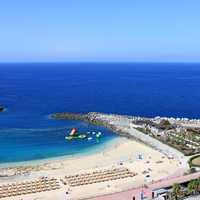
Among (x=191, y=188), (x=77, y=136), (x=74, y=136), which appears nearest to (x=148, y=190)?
(x=191, y=188)

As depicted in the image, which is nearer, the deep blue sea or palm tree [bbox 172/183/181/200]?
palm tree [bbox 172/183/181/200]

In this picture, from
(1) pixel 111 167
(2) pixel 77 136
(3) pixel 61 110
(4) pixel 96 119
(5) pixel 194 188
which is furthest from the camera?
(3) pixel 61 110

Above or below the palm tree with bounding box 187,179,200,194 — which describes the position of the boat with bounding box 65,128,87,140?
below

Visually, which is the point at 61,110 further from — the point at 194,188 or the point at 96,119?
the point at 194,188

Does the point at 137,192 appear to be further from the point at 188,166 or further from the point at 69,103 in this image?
the point at 69,103

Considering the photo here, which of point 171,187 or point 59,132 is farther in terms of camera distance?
point 59,132

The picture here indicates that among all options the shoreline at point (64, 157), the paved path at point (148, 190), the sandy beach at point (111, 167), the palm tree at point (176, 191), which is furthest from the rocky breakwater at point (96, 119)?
the palm tree at point (176, 191)

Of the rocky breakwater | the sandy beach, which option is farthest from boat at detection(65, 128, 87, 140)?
the rocky breakwater

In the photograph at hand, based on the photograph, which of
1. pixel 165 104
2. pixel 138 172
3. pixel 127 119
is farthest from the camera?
pixel 165 104

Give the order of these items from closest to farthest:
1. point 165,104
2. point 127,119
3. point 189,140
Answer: point 189,140
point 127,119
point 165,104

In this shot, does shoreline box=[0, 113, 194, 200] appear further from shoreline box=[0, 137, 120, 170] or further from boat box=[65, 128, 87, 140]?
boat box=[65, 128, 87, 140]

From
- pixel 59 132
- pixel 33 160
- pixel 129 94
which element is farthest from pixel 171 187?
pixel 129 94
